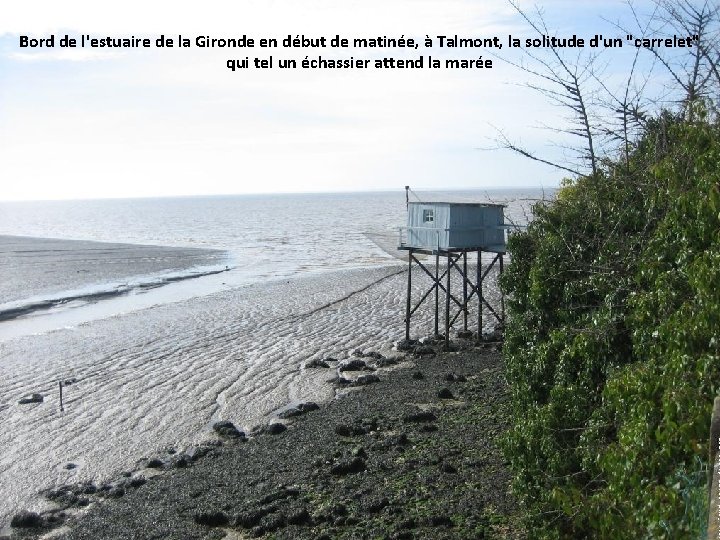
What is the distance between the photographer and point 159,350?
26.5 meters

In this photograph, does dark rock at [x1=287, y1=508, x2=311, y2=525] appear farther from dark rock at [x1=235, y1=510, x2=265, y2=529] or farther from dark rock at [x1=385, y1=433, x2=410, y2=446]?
dark rock at [x1=385, y1=433, x2=410, y2=446]

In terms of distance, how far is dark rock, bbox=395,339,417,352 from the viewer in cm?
2577

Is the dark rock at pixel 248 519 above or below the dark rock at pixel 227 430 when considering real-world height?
above

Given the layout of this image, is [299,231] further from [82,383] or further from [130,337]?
[82,383]

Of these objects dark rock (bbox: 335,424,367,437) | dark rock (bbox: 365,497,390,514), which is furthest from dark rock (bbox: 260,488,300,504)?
dark rock (bbox: 335,424,367,437)

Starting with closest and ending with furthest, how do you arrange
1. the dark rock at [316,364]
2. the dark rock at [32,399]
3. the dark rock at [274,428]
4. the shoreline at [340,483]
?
1. the shoreline at [340,483]
2. the dark rock at [274,428]
3. the dark rock at [32,399]
4. the dark rock at [316,364]

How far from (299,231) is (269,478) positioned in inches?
3411

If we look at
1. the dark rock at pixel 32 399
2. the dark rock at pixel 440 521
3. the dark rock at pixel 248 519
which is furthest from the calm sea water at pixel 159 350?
the dark rock at pixel 440 521

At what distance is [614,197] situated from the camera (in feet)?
34.8

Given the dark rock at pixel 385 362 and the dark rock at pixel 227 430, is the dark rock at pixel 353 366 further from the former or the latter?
the dark rock at pixel 227 430

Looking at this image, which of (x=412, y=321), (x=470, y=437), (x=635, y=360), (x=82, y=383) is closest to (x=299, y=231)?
(x=412, y=321)

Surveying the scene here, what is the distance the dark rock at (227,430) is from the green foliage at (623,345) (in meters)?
6.86

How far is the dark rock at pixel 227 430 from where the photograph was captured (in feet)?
55.6

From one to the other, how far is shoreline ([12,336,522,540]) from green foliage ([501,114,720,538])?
66.4 inches
